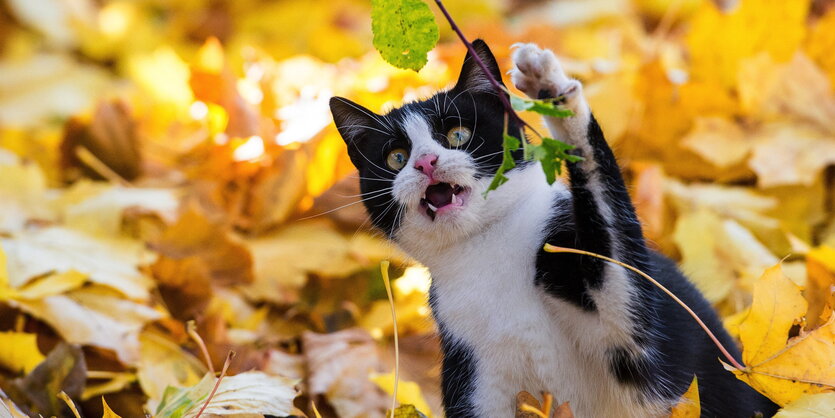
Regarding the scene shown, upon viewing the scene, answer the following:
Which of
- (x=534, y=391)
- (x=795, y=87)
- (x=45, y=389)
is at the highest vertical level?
(x=45, y=389)

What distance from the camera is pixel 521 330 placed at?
0.92 m

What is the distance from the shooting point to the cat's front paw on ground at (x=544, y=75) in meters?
0.83

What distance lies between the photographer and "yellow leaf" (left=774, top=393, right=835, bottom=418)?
788 millimetres

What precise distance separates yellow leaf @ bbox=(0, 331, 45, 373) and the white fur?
0.50 meters

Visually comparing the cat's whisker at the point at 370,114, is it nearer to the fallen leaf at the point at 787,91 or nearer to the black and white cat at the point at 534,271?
the black and white cat at the point at 534,271

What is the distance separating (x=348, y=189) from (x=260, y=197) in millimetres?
168

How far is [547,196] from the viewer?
0.98 meters

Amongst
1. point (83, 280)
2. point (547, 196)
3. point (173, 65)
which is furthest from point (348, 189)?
point (173, 65)

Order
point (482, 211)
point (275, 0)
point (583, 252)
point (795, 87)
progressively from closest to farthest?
point (583, 252) < point (482, 211) < point (795, 87) < point (275, 0)

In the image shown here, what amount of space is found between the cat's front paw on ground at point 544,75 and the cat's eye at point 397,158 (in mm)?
234

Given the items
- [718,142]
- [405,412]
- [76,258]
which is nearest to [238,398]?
[405,412]

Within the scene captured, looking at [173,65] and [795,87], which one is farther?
[173,65]

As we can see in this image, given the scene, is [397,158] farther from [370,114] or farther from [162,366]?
[162,366]

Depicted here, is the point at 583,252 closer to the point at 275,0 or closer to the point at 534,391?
the point at 534,391
